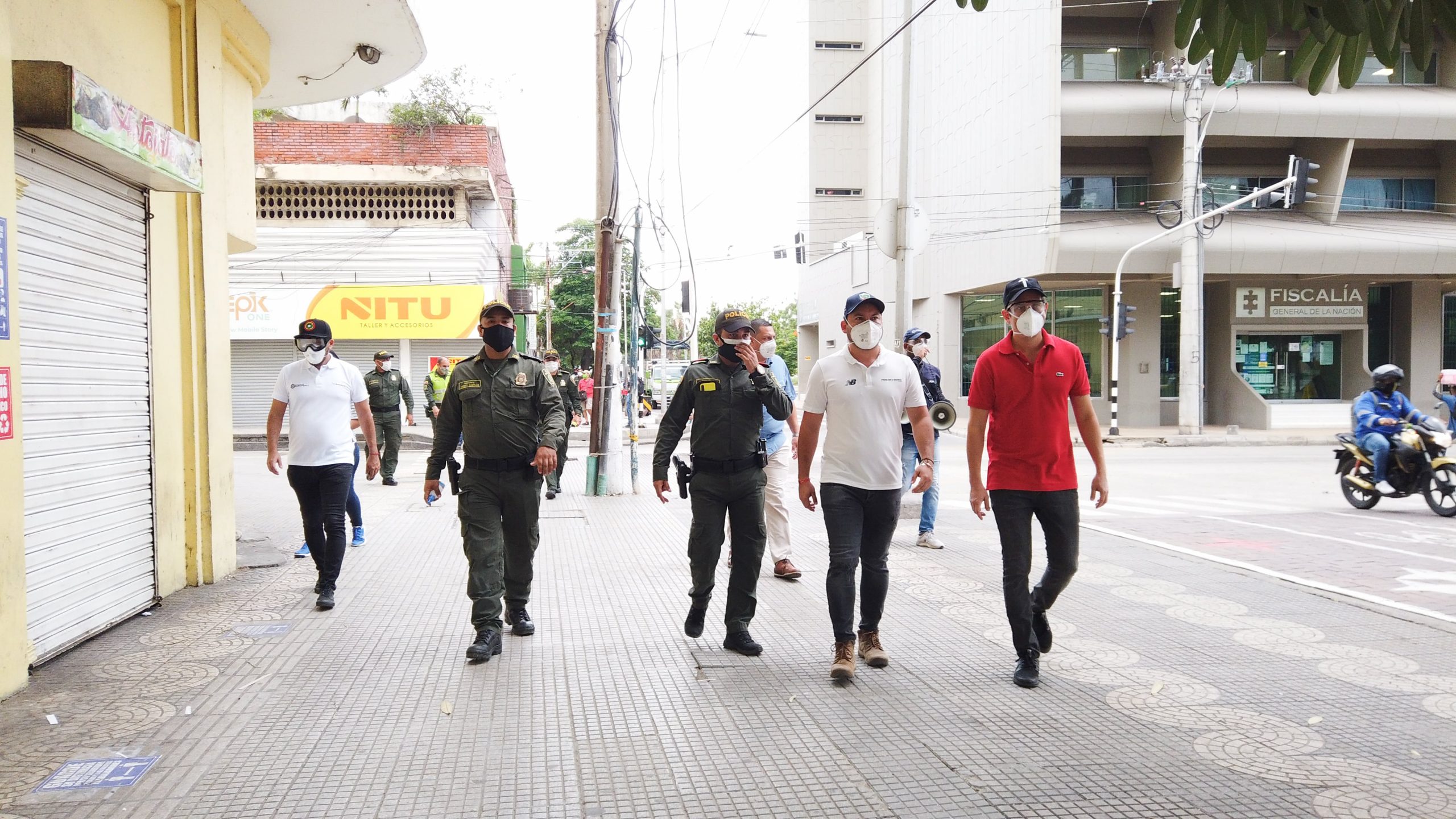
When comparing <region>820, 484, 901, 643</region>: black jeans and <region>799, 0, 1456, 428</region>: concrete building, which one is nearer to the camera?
<region>820, 484, 901, 643</region>: black jeans

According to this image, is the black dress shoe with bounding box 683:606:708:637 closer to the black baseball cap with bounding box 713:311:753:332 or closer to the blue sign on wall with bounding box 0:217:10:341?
the black baseball cap with bounding box 713:311:753:332

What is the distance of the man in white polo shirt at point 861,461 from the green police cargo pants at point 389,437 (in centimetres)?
1012

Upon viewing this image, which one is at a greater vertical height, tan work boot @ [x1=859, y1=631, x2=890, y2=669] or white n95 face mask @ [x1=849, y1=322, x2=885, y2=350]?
white n95 face mask @ [x1=849, y1=322, x2=885, y2=350]

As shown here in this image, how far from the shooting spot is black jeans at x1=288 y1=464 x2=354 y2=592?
6.70 m

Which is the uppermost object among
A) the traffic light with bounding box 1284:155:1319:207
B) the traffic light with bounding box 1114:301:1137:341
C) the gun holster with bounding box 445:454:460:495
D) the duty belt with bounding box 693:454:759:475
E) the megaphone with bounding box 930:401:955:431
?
the traffic light with bounding box 1284:155:1319:207

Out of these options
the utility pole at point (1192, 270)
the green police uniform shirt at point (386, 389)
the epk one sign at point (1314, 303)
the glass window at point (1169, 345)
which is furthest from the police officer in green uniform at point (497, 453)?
the epk one sign at point (1314, 303)

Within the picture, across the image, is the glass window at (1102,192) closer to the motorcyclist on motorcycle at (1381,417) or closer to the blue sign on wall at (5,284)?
the motorcyclist on motorcycle at (1381,417)

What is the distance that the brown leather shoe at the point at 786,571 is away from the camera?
7590 millimetres

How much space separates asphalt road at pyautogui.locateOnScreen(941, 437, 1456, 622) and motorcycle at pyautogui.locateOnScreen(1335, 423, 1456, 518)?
0.21 metres

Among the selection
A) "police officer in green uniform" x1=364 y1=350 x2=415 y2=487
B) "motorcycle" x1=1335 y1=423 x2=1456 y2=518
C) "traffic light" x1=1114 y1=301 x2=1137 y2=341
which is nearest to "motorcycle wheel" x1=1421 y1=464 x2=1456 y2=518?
"motorcycle" x1=1335 y1=423 x2=1456 y2=518

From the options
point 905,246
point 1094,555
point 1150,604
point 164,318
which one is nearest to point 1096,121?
point 905,246

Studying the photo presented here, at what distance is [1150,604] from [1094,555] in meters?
1.96

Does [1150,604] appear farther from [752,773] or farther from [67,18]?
[67,18]

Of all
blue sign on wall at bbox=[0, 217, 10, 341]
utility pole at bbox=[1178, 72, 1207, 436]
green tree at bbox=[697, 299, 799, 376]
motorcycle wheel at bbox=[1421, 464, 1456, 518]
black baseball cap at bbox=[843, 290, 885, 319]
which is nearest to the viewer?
blue sign on wall at bbox=[0, 217, 10, 341]
